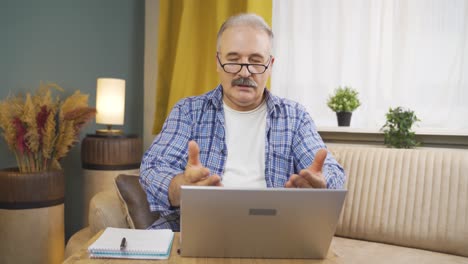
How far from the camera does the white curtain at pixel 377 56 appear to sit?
6.48 feet

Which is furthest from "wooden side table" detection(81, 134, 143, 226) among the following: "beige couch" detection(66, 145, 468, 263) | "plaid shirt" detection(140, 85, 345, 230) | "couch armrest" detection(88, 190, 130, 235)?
"plaid shirt" detection(140, 85, 345, 230)

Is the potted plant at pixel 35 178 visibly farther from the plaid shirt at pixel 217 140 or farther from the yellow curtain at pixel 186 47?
the plaid shirt at pixel 217 140

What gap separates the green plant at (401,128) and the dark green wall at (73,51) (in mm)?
1631

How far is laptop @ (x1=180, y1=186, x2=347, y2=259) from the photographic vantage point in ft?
2.29

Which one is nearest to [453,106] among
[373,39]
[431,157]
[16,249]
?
[431,157]

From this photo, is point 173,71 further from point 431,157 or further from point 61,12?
point 431,157

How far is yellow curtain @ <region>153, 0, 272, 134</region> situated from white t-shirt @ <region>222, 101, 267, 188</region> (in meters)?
0.88

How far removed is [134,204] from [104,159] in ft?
2.55

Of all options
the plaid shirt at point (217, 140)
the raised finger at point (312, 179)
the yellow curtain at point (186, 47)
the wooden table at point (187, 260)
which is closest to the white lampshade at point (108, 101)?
the yellow curtain at point (186, 47)

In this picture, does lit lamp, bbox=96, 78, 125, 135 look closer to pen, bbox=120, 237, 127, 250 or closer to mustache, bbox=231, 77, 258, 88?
mustache, bbox=231, 77, 258, 88

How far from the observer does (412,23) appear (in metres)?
2.05

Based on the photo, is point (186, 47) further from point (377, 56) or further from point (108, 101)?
point (377, 56)

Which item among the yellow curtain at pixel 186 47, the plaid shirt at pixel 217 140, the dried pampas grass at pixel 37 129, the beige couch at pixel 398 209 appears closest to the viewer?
the plaid shirt at pixel 217 140

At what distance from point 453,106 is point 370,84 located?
1.39 ft
